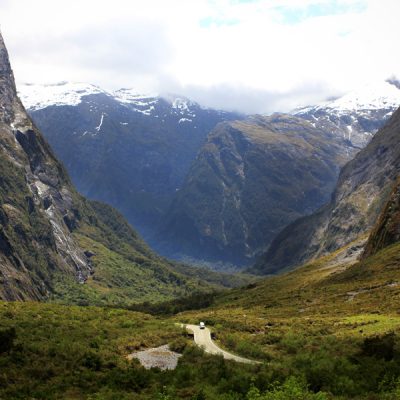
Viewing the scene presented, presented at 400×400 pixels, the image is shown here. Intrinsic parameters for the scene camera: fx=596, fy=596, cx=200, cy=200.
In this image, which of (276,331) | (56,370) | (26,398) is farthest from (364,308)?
(26,398)

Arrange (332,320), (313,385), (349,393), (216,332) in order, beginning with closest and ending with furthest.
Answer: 1. (349,393)
2. (313,385)
3. (216,332)
4. (332,320)

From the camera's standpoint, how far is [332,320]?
8631cm

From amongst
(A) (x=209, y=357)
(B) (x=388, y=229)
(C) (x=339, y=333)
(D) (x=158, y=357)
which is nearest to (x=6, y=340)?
(D) (x=158, y=357)

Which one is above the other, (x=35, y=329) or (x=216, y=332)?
(x=35, y=329)

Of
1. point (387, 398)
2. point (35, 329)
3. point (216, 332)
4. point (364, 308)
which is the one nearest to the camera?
point (387, 398)

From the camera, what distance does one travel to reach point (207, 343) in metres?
71.8

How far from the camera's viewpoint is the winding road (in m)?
62.5

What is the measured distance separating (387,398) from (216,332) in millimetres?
43894

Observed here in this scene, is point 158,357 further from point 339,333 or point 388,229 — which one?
point 388,229

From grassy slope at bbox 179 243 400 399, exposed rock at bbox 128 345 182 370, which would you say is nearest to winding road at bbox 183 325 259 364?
grassy slope at bbox 179 243 400 399

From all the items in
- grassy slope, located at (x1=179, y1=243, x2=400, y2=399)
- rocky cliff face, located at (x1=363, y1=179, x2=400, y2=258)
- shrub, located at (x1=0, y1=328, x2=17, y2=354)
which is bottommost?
grassy slope, located at (x1=179, y1=243, x2=400, y2=399)

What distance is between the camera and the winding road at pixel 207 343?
A: 62547mm

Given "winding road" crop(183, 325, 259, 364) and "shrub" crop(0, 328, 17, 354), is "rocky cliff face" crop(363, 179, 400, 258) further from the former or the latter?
"shrub" crop(0, 328, 17, 354)

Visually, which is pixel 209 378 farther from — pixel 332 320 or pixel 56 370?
pixel 332 320
